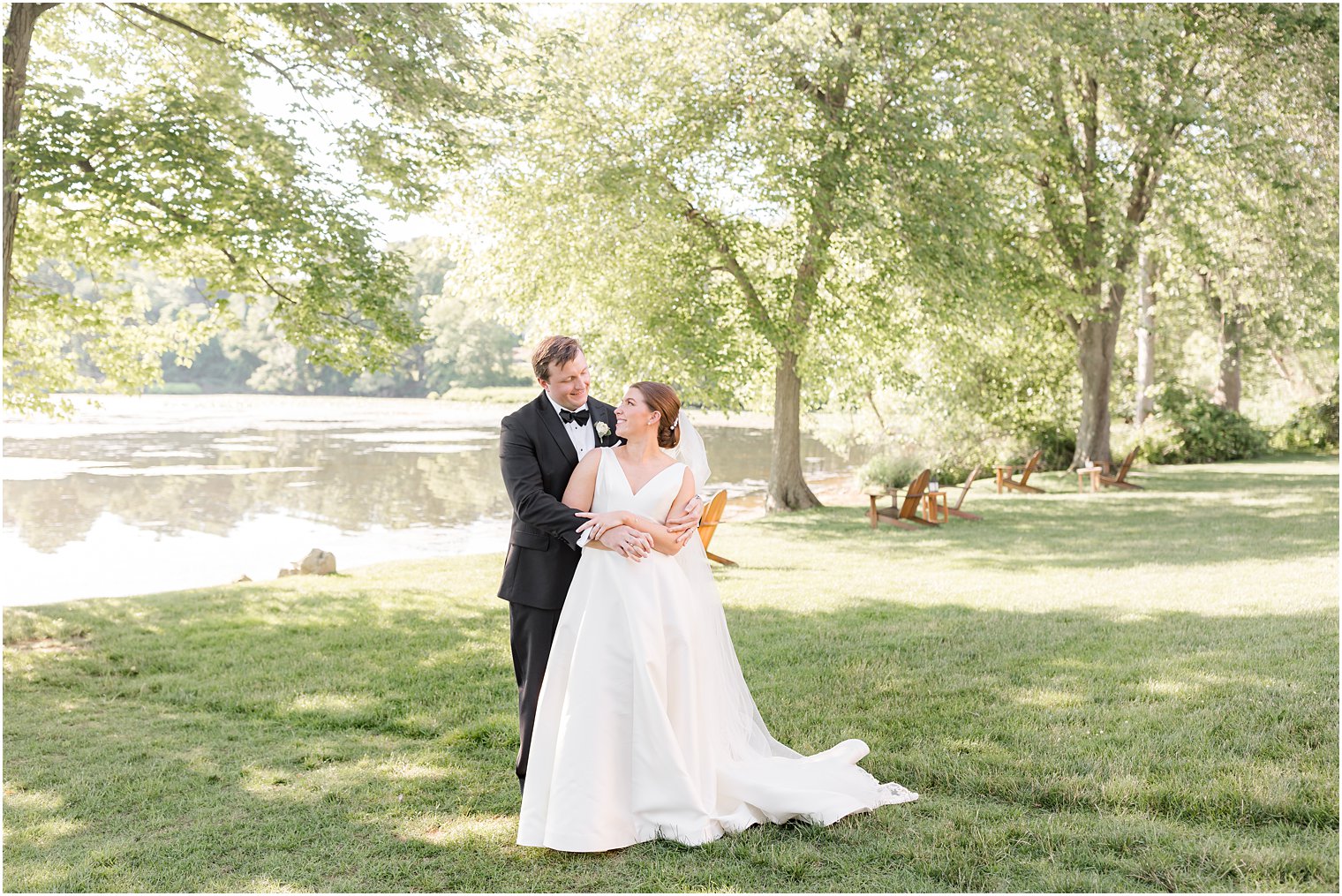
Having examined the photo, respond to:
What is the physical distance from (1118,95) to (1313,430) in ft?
54.5

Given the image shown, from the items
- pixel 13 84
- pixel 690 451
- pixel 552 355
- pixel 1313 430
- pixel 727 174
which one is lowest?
pixel 690 451

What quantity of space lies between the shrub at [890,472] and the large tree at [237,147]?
10906 mm

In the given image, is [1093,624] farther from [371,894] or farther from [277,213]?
[277,213]

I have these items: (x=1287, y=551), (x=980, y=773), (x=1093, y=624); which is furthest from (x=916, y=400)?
(x=980, y=773)

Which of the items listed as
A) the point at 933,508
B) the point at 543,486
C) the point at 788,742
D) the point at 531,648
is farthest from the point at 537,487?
the point at 933,508

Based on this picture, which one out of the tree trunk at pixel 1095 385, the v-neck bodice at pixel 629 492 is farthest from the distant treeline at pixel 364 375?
the v-neck bodice at pixel 629 492

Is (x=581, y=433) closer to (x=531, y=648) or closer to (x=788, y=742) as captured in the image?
(x=531, y=648)

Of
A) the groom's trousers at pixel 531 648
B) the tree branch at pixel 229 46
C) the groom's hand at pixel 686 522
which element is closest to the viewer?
the groom's hand at pixel 686 522

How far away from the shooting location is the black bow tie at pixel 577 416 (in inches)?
196

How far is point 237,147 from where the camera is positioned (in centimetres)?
1116

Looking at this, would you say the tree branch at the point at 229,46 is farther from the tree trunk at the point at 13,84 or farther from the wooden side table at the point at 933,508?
the wooden side table at the point at 933,508

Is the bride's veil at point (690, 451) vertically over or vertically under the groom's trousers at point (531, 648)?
over

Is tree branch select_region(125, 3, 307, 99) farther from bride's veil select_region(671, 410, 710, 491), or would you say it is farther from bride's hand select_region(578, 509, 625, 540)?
bride's hand select_region(578, 509, 625, 540)

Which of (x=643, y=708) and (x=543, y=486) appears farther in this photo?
(x=543, y=486)
